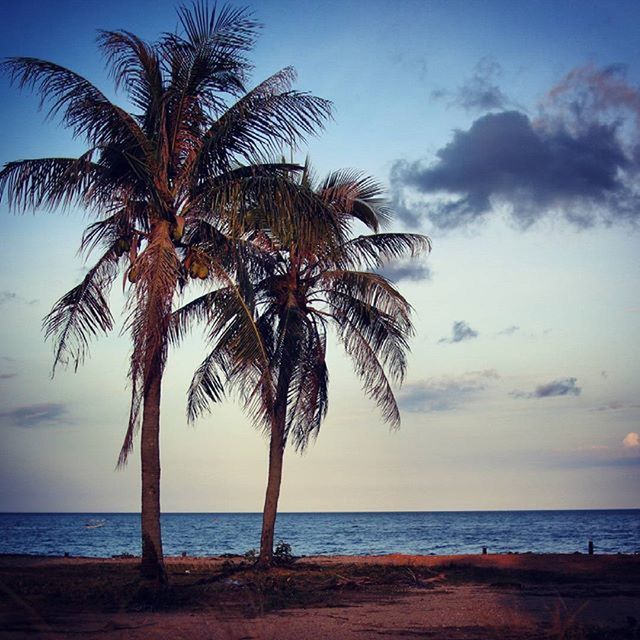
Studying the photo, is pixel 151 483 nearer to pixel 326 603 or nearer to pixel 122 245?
pixel 326 603

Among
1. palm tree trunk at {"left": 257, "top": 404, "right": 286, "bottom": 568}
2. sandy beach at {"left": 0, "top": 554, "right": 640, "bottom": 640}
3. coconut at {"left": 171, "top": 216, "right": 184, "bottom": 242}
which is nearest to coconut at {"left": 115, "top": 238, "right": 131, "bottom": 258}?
coconut at {"left": 171, "top": 216, "right": 184, "bottom": 242}

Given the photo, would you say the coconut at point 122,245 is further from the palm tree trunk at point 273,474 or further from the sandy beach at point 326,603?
the palm tree trunk at point 273,474

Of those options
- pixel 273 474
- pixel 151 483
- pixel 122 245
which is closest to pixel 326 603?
pixel 151 483

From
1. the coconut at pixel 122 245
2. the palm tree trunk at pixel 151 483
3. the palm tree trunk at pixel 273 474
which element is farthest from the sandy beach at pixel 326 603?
the coconut at pixel 122 245

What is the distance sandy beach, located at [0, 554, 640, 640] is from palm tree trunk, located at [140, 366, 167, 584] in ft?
1.47

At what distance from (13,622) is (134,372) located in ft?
16.9

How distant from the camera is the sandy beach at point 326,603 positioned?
423 inches

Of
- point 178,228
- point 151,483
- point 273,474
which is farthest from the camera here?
point 273,474

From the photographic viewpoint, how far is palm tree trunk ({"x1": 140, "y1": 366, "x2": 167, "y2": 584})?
48.7 ft

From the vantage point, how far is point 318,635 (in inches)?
421

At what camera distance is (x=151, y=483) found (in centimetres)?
1523

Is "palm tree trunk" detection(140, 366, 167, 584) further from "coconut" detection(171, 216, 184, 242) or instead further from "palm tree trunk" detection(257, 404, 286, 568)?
"palm tree trunk" detection(257, 404, 286, 568)

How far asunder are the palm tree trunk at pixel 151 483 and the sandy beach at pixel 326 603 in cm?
45

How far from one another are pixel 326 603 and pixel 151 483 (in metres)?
3.98
